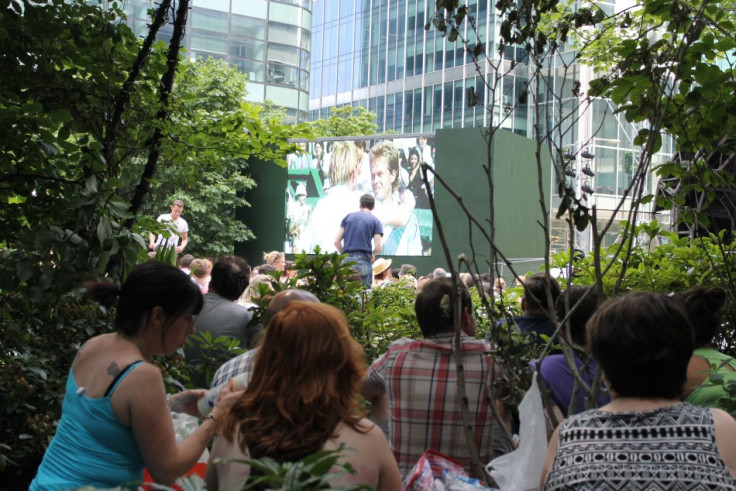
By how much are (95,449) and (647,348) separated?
5.31ft

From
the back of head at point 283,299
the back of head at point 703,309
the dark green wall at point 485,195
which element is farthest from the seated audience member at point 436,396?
the dark green wall at point 485,195

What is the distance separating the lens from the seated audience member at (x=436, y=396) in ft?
10.4

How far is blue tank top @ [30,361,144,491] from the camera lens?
2428 millimetres

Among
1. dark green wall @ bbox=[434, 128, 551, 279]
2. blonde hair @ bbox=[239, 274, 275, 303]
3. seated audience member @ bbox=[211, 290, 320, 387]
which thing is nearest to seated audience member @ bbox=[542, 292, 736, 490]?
seated audience member @ bbox=[211, 290, 320, 387]

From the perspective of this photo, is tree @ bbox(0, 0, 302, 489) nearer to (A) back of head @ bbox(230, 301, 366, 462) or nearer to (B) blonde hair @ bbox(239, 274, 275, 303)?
(B) blonde hair @ bbox(239, 274, 275, 303)

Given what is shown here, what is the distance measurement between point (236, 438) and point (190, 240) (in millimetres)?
27378

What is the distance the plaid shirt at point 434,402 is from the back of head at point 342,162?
66.0 feet

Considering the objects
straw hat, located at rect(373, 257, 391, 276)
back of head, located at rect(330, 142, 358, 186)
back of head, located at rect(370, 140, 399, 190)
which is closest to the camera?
straw hat, located at rect(373, 257, 391, 276)

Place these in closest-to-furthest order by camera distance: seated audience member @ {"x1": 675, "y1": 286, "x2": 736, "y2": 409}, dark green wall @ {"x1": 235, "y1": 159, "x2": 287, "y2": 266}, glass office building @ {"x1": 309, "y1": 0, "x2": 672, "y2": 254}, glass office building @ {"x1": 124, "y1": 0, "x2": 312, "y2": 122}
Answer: seated audience member @ {"x1": 675, "y1": 286, "x2": 736, "y2": 409}
dark green wall @ {"x1": 235, "y1": 159, "x2": 287, "y2": 266}
glass office building @ {"x1": 124, "y1": 0, "x2": 312, "y2": 122}
glass office building @ {"x1": 309, "y1": 0, "x2": 672, "y2": 254}

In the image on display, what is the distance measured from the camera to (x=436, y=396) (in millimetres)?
3172

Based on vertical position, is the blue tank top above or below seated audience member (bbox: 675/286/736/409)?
below

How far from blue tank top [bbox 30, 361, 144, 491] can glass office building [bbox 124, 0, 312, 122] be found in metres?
44.5

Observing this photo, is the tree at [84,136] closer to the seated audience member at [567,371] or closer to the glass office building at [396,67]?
the seated audience member at [567,371]

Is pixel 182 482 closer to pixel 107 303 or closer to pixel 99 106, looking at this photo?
pixel 107 303
